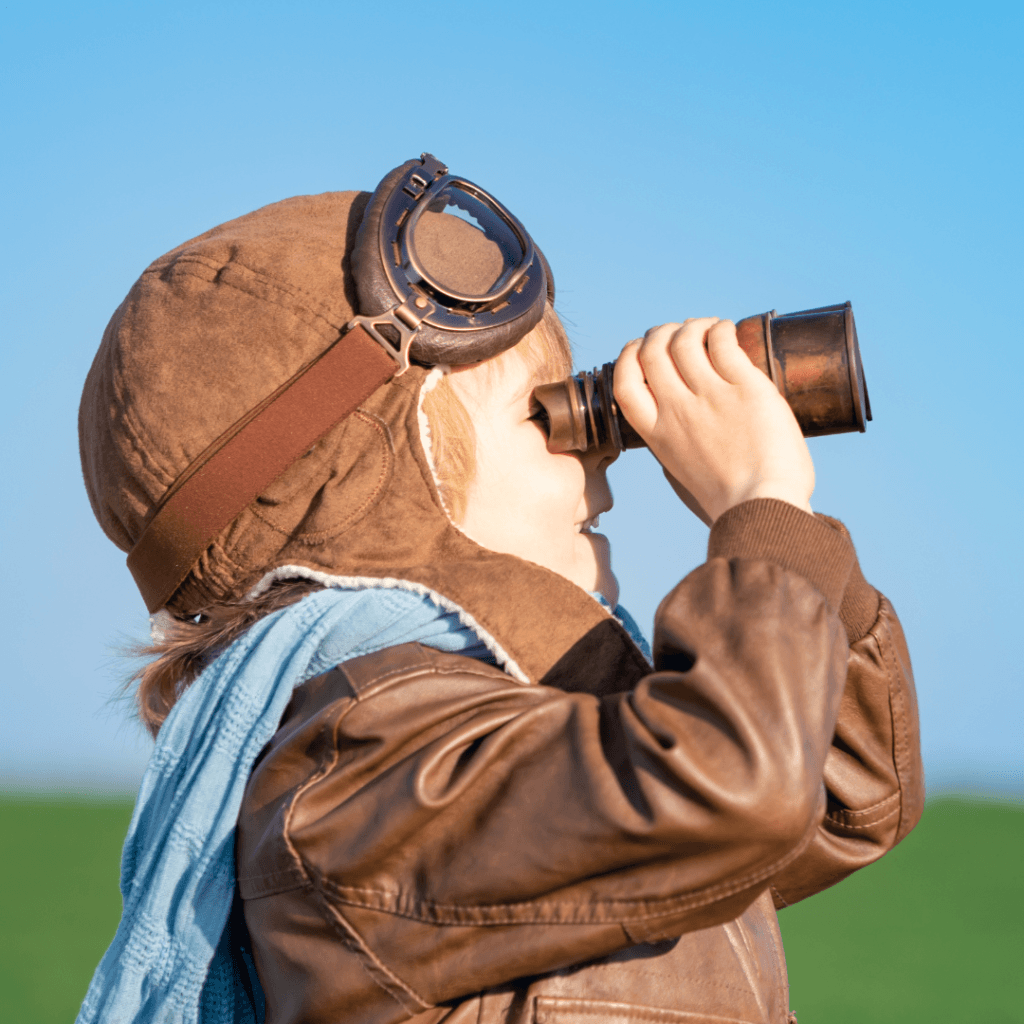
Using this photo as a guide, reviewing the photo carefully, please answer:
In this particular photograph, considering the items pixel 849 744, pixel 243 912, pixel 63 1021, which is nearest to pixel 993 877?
pixel 63 1021

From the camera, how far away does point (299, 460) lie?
138 cm

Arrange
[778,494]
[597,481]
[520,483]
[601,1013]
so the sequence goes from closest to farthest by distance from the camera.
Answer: [601,1013], [778,494], [520,483], [597,481]

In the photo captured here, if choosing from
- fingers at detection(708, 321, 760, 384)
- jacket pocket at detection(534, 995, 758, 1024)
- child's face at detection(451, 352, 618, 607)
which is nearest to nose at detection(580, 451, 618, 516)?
child's face at detection(451, 352, 618, 607)

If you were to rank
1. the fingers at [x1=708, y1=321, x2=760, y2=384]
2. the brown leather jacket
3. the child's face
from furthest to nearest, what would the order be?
the child's face → the fingers at [x1=708, y1=321, x2=760, y2=384] → the brown leather jacket

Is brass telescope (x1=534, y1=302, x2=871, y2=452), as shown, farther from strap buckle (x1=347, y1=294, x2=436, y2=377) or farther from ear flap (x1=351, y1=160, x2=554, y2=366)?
strap buckle (x1=347, y1=294, x2=436, y2=377)

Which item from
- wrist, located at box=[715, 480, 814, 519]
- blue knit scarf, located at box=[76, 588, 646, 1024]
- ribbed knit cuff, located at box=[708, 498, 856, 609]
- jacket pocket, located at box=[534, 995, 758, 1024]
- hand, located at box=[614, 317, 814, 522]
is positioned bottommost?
jacket pocket, located at box=[534, 995, 758, 1024]

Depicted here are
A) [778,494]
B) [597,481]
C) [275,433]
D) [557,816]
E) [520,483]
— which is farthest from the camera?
[597,481]

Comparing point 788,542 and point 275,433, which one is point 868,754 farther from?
point 275,433

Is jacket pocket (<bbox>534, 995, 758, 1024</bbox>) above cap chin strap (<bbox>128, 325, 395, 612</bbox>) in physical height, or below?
below

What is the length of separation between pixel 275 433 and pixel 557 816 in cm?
61

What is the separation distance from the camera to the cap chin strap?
1348 mm

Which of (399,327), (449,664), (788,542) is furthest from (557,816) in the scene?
(399,327)

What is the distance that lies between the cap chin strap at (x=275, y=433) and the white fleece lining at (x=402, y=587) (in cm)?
10

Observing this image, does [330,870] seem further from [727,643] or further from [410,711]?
[727,643]
